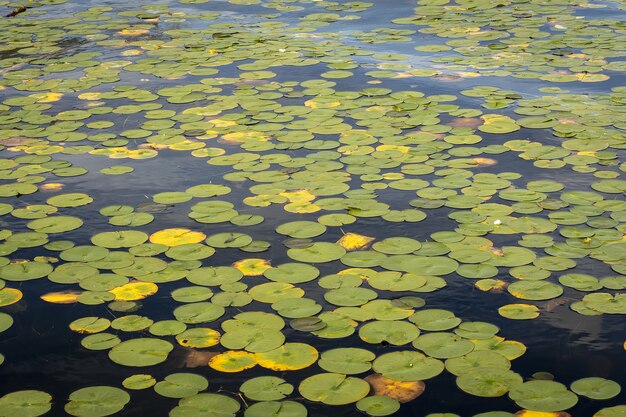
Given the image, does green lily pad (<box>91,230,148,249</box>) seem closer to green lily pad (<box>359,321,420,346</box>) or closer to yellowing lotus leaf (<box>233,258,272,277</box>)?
yellowing lotus leaf (<box>233,258,272,277</box>)

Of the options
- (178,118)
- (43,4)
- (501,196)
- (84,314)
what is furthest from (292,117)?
(43,4)

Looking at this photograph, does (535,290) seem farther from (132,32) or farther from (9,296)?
(132,32)

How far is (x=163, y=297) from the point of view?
3115 mm

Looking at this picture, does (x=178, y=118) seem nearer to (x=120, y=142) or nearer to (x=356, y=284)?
(x=120, y=142)

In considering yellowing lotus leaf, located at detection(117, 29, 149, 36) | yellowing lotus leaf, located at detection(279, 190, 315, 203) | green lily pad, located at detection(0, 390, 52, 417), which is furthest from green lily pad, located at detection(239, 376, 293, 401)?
yellowing lotus leaf, located at detection(117, 29, 149, 36)

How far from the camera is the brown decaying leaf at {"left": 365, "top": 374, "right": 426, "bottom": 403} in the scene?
8.33 ft

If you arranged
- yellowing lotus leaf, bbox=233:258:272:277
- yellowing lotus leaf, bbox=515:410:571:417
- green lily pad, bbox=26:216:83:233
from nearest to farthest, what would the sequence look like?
yellowing lotus leaf, bbox=515:410:571:417 < yellowing lotus leaf, bbox=233:258:272:277 < green lily pad, bbox=26:216:83:233

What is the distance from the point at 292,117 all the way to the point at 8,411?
9.01 ft

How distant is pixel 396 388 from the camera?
2.57m

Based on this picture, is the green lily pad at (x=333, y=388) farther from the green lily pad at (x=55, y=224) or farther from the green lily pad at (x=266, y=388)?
the green lily pad at (x=55, y=224)

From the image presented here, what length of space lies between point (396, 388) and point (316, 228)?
3.76ft

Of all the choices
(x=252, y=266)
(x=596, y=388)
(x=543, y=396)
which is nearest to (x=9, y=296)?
(x=252, y=266)

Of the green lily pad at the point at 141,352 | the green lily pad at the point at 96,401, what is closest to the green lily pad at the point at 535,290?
the green lily pad at the point at 141,352

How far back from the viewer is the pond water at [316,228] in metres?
2.64
